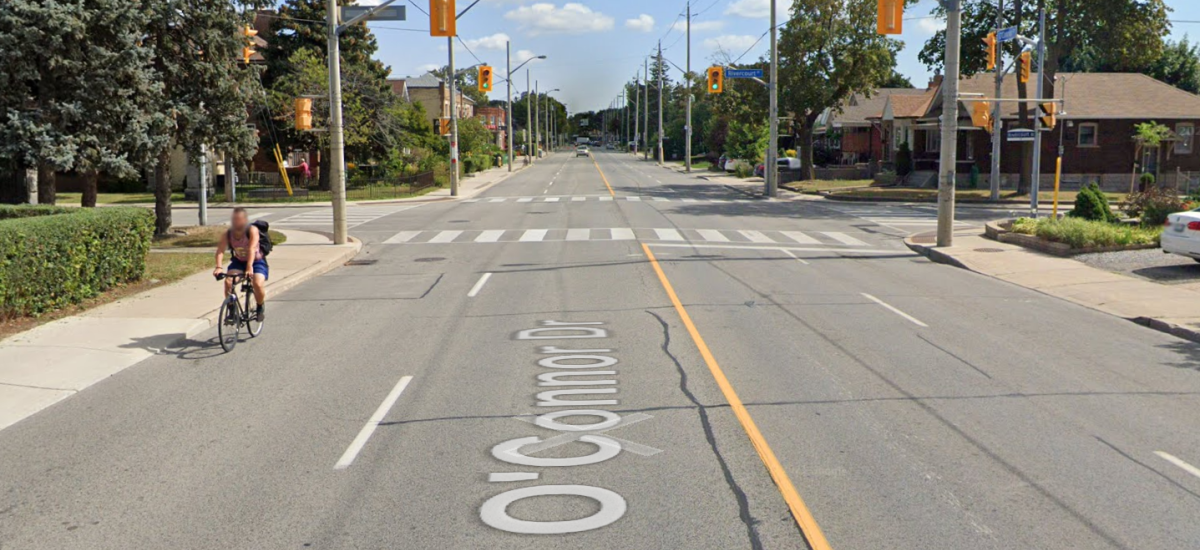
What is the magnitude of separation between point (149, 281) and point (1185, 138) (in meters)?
46.6

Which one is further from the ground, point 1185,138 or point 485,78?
point 485,78

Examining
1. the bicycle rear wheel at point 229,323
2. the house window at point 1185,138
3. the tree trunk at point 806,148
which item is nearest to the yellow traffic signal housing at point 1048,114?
the house window at point 1185,138

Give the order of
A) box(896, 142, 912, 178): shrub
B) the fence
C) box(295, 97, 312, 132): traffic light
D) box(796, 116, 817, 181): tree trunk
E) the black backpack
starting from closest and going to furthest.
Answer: the black backpack → box(295, 97, 312, 132): traffic light → the fence → box(896, 142, 912, 178): shrub → box(796, 116, 817, 181): tree trunk

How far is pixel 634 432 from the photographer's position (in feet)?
25.6

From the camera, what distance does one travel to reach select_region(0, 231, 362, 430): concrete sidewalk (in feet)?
30.9

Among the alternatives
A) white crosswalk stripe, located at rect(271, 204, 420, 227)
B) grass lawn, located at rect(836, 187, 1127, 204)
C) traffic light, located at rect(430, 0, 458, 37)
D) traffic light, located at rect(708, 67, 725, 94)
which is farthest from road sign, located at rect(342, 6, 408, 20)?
grass lawn, located at rect(836, 187, 1127, 204)

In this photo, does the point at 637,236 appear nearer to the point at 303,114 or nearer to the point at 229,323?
the point at 303,114

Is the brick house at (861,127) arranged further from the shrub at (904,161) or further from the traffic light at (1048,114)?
the traffic light at (1048,114)

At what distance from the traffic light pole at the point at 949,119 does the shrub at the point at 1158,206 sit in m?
4.51

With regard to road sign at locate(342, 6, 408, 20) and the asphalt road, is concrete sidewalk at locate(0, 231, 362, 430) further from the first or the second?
road sign at locate(342, 6, 408, 20)

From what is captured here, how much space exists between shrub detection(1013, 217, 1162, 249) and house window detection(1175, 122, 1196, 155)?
29075 mm

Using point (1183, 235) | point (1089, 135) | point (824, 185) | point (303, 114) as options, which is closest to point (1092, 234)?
point (1183, 235)

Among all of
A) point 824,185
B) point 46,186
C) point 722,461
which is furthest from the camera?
point 824,185

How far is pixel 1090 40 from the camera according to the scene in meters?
40.3
